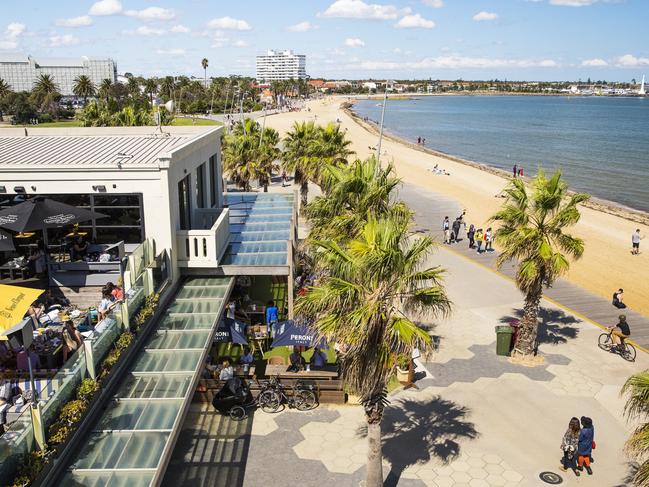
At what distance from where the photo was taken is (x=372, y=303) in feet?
31.6

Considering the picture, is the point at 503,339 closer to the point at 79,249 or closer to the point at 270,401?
the point at 270,401

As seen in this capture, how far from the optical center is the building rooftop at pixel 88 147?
47.6ft

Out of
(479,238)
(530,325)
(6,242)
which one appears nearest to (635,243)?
(479,238)

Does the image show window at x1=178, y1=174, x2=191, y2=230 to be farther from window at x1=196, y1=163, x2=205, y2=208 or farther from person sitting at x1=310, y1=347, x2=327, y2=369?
person sitting at x1=310, y1=347, x2=327, y2=369

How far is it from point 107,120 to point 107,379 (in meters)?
39.0

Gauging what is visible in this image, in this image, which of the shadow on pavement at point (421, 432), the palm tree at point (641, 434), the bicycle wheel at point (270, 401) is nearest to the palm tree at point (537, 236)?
the shadow on pavement at point (421, 432)

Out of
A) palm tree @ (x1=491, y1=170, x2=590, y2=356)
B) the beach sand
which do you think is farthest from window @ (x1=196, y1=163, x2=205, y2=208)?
palm tree @ (x1=491, y1=170, x2=590, y2=356)

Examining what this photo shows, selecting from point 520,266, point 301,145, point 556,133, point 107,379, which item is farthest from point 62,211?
point 556,133

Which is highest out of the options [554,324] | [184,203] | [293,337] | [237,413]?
[184,203]

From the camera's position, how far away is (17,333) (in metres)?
8.54

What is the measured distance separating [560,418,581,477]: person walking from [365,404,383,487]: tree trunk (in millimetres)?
4239

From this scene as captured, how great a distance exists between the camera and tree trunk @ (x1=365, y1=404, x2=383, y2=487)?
10812 millimetres

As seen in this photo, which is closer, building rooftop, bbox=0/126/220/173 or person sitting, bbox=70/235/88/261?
building rooftop, bbox=0/126/220/173

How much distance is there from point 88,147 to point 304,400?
32.5 feet
